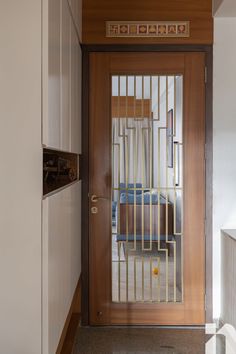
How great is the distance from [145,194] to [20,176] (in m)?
1.78

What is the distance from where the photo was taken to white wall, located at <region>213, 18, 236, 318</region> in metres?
3.34

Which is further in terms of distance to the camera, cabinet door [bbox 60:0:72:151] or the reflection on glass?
the reflection on glass

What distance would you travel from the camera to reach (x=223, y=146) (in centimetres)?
336

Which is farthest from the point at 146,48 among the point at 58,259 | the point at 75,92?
the point at 58,259

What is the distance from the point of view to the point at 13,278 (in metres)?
1.71

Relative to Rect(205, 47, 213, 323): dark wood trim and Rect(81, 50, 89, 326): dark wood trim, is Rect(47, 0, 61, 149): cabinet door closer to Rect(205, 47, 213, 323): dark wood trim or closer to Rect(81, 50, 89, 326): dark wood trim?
Rect(81, 50, 89, 326): dark wood trim

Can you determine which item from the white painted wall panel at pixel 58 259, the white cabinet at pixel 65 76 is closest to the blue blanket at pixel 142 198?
the white painted wall panel at pixel 58 259

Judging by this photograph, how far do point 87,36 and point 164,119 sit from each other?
88 centimetres

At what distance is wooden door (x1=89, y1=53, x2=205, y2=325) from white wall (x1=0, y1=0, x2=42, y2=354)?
166 centimetres

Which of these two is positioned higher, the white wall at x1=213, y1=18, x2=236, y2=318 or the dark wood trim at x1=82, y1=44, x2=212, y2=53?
the dark wood trim at x1=82, y1=44, x2=212, y2=53

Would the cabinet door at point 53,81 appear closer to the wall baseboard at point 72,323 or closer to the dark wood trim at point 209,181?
the wall baseboard at point 72,323

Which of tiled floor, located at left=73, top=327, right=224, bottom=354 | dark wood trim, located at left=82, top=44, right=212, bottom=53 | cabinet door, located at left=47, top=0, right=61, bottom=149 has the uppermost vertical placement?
dark wood trim, located at left=82, top=44, right=212, bottom=53

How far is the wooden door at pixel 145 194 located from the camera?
333 cm

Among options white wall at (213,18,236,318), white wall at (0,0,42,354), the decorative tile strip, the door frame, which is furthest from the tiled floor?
the decorative tile strip
